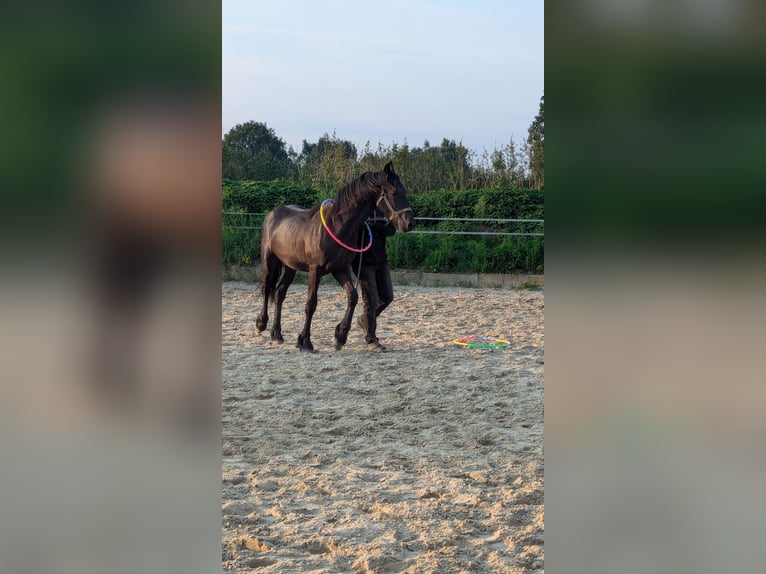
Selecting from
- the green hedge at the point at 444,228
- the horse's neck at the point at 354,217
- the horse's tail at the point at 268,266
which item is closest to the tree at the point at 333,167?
the green hedge at the point at 444,228

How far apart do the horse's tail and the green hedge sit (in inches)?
211

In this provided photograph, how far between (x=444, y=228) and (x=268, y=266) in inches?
269

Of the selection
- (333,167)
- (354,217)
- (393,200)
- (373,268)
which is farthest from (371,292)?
(333,167)

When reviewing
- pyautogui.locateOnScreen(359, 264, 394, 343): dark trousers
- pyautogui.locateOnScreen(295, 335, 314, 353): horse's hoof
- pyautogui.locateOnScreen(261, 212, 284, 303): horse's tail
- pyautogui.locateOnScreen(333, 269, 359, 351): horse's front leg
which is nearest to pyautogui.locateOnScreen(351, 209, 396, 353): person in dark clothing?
pyautogui.locateOnScreen(359, 264, 394, 343): dark trousers

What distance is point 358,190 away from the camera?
7629 millimetres

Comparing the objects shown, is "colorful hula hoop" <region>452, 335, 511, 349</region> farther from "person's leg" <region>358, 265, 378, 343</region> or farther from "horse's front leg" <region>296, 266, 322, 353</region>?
"horse's front leg" <region>296, 266, 322, 353</region>

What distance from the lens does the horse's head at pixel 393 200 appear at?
743 cm

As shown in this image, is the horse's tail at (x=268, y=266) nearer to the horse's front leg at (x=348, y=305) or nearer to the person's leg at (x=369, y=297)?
the horse's front leg at (x=348, y=305)
